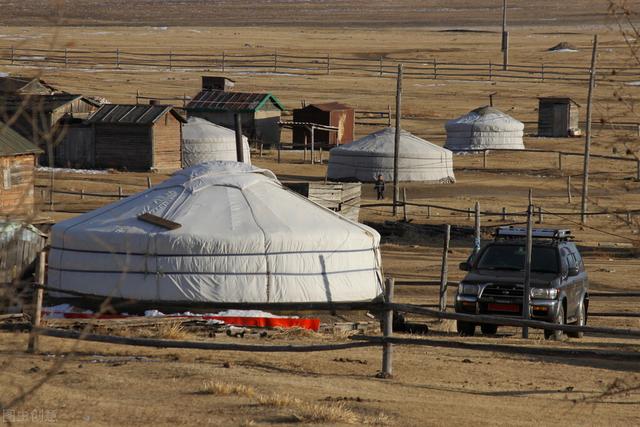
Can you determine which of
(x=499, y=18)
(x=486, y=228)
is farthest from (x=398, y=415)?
(x=499, y=18)

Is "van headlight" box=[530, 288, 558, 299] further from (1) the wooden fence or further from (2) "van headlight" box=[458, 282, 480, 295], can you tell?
(1) the wooden fence

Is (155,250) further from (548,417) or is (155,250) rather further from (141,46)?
(141,46)

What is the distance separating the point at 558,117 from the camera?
207 feet

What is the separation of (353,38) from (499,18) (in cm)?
3919

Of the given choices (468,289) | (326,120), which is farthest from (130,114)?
(468,289)

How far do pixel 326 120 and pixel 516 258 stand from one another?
1548 inches

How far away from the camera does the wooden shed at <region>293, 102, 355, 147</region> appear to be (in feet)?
195

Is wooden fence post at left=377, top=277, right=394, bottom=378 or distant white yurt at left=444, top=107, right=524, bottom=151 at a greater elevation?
distant white yurt at left=444, top=107, right=524, bottom=151

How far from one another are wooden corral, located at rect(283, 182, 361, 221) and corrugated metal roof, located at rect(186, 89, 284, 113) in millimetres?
21337

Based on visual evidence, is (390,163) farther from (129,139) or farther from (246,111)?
(246,111)

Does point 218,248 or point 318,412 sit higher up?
point 218,248

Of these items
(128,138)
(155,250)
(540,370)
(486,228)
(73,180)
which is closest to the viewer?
(540,370)

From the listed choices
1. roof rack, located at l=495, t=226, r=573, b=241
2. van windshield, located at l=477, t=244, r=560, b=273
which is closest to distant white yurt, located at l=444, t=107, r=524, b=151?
roof rack, located at l=495, t=226, r=573, b=241

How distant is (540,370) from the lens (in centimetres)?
1493
